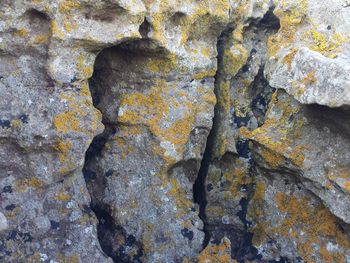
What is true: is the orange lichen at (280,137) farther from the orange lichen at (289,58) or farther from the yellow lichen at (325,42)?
the yellow lichen at (325,42)

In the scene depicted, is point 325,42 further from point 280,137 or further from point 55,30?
point 55,30

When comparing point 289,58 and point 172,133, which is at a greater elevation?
point 289,58

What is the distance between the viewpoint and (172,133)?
4.59 m

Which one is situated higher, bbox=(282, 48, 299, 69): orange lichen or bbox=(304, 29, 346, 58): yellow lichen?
bbox=(304, 29, 346, 58): yellow lichen

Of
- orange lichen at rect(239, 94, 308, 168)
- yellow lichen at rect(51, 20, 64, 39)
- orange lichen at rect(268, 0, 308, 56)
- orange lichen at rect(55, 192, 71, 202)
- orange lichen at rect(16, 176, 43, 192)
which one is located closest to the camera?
yellow lichen at rect(51, 20, 64, 39)

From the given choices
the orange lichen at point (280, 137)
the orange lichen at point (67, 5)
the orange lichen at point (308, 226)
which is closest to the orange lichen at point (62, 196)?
the orange lichen at point (67, 5)

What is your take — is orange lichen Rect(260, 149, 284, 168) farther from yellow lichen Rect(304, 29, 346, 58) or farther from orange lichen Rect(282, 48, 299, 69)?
yellow lichen Rect(304, 29, 346, 58)

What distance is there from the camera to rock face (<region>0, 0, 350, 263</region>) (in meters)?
4.07

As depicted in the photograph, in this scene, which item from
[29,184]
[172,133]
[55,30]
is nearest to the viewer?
[55,30]

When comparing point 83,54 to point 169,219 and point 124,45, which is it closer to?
point 124,45

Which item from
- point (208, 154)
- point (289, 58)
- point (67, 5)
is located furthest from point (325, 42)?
point (67, 5)

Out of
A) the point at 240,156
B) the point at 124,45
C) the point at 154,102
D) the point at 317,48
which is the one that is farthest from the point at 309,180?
the point at 124,45

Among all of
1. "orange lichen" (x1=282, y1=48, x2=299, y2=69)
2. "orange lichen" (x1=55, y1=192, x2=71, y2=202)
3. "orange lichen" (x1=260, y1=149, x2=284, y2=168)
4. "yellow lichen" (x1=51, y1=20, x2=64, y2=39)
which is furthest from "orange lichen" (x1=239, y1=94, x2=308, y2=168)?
"yellow lichen" (x1=51, y1=20, x2=64, y2=39)

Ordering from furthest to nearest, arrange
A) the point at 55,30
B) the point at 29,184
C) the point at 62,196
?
the point at 62,196
the point at 29,184
the point at 55,30
